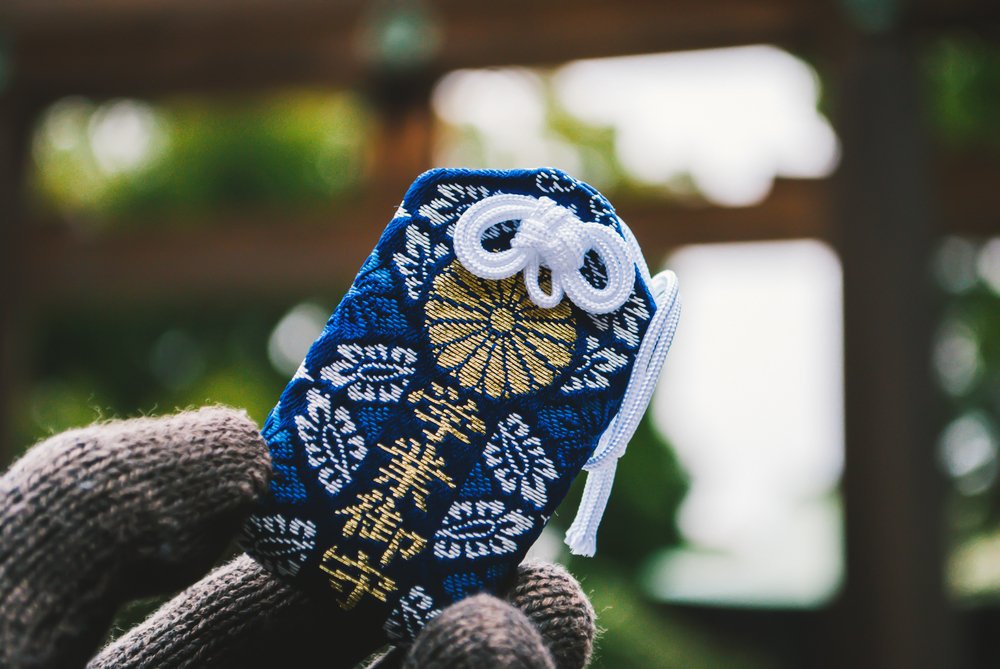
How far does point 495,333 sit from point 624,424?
0.11 m

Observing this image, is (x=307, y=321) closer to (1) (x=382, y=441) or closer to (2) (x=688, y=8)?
(2) (x=688, y=8)

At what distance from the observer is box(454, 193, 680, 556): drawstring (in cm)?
66

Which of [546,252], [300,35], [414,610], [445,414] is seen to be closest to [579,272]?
[546,252]

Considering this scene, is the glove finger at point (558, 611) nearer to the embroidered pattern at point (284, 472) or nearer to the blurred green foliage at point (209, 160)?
the embroidered pattern at point (284, 472)

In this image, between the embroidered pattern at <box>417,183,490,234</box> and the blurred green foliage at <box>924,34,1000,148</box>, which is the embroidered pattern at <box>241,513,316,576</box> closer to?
the embroidered pattern at <box>417,183,490,234</box>

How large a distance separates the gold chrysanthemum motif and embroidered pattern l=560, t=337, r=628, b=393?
1 centimetres

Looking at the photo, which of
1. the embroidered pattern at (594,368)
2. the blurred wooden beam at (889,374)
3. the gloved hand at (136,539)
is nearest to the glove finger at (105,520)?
the gloved hand at (136,539)

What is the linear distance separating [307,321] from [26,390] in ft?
3.27

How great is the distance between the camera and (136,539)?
0.54m

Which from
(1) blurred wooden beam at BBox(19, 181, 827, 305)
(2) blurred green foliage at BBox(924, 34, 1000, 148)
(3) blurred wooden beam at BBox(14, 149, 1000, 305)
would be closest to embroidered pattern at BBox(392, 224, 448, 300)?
(3) blurred wooden beam at BBox(14, 149, 1000, 305)

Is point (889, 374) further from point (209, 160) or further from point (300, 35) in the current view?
point (209, 160)

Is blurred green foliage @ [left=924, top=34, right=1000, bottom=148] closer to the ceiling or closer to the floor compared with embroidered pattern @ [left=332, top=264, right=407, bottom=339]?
closer to the ceiling

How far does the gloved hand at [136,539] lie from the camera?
52 centimetres

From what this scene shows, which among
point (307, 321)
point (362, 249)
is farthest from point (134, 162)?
point (362, 249)
